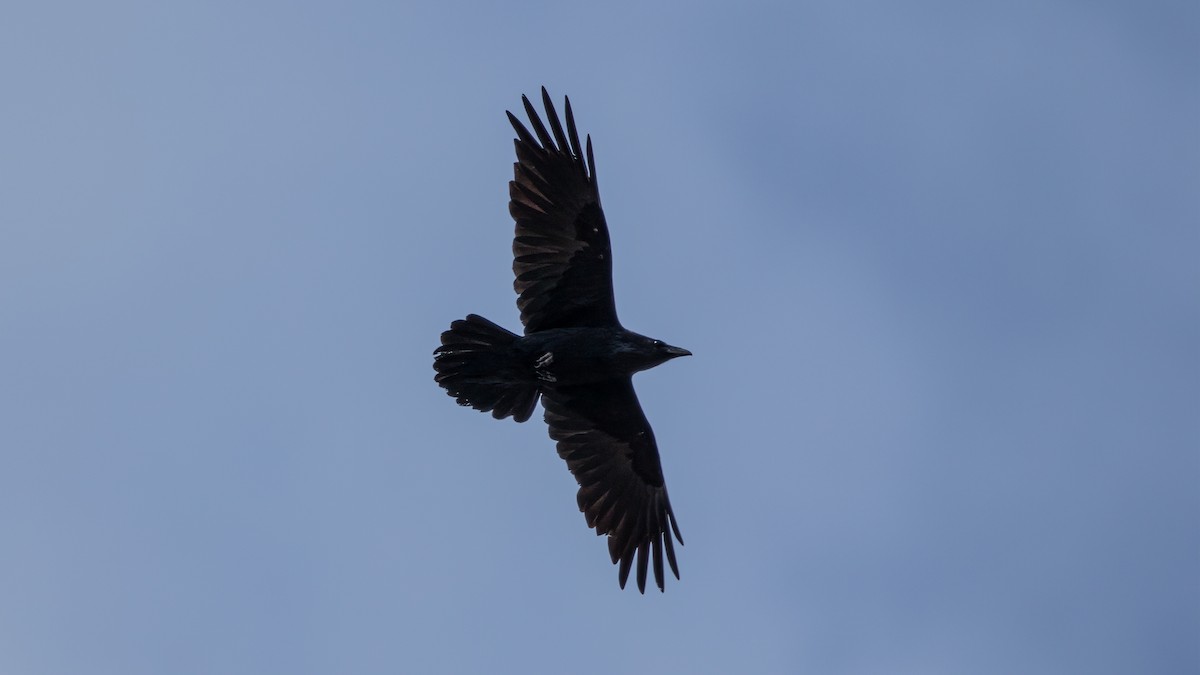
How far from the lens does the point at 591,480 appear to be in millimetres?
18453

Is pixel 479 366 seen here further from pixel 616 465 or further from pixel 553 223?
pixel 616 465

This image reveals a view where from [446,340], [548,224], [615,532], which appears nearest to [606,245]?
[548,224]

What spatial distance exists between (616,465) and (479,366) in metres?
2.51

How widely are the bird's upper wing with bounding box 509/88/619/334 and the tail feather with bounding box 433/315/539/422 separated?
584 millimetres

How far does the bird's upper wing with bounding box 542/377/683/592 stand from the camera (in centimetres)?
1827

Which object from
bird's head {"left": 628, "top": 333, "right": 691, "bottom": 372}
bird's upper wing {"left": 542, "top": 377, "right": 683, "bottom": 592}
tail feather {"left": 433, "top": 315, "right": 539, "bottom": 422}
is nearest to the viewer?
tail feather {"left": 433, "top": 315, "right": 539, "bottom": 422}

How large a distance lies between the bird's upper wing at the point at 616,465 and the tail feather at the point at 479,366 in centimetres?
96

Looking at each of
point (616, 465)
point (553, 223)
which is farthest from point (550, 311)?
point (616, 465)

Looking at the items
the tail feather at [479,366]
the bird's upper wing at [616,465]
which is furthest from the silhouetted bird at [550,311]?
the bird's upper wing at [616,465]

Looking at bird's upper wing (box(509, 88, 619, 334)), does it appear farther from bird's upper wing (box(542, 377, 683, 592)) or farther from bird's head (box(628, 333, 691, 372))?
bird's upper wing (box(542, 377, 683, 592))

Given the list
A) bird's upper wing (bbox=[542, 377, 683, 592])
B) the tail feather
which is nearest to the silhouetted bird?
the tail feather

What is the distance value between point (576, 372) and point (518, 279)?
123 cm

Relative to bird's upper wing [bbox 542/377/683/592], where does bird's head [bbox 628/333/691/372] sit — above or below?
above

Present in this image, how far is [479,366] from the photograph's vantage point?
17.0 m
